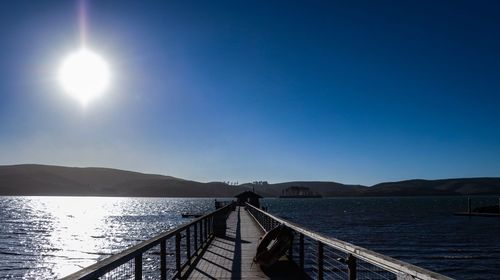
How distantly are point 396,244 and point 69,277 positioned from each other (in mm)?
35093

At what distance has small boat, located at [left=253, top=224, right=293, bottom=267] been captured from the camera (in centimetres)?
986

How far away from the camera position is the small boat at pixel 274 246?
9.86 m

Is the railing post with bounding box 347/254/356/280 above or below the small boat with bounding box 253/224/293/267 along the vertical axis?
above

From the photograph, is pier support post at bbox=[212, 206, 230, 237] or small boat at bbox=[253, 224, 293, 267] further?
pier support post at bbox=[212, 206, 230, 237]

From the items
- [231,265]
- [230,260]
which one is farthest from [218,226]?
[231,265]

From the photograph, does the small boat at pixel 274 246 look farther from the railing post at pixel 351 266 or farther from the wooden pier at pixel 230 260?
the railing post at pixel 351 266

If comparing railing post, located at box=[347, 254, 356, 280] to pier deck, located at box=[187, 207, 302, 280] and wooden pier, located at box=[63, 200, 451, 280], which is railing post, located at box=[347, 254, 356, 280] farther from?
pier deck, located at box=[187, 207, 302, 280]

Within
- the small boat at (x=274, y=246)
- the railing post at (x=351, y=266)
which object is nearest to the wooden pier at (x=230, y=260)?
the railing post at (x=351, y=266)

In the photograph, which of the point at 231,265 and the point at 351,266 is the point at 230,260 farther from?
the point at 351,266

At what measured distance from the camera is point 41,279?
21391 mm

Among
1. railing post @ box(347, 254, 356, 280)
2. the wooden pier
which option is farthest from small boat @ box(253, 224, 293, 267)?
railing post @ box(347, 254, 356, 280)

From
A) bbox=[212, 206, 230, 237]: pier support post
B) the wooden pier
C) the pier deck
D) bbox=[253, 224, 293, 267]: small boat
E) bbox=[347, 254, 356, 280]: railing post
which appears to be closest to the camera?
the wooden pier

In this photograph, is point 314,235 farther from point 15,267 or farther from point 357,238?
point 357,238

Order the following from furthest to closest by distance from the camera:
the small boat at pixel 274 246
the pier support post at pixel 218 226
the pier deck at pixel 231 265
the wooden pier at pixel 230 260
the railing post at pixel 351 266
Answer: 1. the pier support post at pixel 218 226
2. the small boat at pixel 274 246
3. the pier deck at pixel 231 265
4. the railing post at pixel 351 266
5. the wooden pier at pixel 230 260
